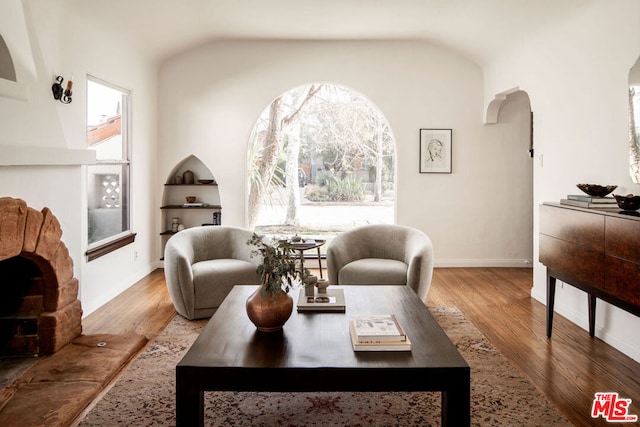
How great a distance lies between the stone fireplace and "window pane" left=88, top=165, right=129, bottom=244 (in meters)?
1.08

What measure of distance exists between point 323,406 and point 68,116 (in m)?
3.02

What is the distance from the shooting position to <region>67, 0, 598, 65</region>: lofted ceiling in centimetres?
441

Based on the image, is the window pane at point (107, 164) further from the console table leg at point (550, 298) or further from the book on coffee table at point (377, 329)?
the console table leg at point (550, 298)

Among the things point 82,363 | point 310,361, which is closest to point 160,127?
point 82,363

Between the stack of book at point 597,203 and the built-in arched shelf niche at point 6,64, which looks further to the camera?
the stack of book at point 597,203

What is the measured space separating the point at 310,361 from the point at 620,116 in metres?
2.85

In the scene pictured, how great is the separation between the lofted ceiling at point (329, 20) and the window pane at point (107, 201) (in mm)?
1353

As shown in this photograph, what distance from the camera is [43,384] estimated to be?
2.82 metres

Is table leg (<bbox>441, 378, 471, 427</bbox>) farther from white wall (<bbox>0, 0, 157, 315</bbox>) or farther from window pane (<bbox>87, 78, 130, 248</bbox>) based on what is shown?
window pane (<bbox>87, 78, 130, 248</bbox>)

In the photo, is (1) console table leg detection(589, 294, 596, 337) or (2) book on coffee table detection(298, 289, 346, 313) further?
(1) console table leg detection(589, 294, 596, 337)

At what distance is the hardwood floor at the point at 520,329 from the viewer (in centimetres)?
282

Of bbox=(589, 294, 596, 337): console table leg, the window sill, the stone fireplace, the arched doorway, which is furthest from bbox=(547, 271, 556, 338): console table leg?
the window sill

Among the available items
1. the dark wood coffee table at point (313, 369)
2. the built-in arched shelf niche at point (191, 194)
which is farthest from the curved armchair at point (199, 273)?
the built-in arched shelf niche at point (191, 194)

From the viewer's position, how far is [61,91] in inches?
148
